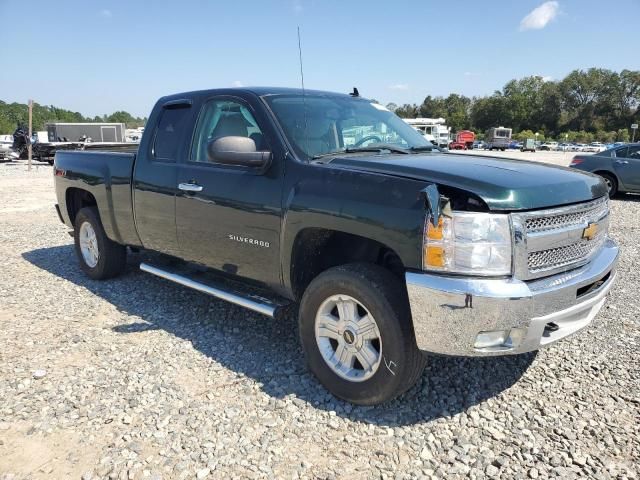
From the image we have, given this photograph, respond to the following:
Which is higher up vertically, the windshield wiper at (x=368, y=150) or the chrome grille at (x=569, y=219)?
the windshield wiper at (x=368, y=150)

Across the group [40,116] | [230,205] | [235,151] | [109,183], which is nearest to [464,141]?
[109,183]

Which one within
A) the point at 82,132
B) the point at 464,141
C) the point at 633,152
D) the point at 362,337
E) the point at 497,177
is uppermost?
the point at 464,141

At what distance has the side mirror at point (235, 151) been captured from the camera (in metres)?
3.18

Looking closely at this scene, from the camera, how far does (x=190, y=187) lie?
3846 mm

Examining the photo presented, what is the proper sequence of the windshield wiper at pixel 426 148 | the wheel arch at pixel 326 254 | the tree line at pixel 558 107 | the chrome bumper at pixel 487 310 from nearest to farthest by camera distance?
the chrome bumper at pixel 487 310 < the wheel arch at pixel 326 254 < the windshield wiper at pixel 426 148 < the tree line at pixel 558 107

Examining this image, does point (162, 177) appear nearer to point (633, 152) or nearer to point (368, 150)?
point (368, 150)

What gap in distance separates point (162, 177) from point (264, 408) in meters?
2.15

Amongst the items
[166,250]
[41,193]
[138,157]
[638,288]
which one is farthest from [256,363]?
[41,193]

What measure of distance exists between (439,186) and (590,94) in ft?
449

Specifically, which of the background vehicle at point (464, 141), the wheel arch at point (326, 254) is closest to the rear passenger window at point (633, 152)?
the wheel arch at point (326, 254)

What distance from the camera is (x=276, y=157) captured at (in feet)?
10.9

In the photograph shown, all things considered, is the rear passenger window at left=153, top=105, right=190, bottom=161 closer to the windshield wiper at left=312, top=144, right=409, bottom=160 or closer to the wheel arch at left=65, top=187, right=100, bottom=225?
the windshield wiper at left=312, top=144, right=409, bottom=160

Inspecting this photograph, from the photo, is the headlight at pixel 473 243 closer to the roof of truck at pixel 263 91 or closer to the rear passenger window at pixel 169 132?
the roof of truck at pixel 263 91

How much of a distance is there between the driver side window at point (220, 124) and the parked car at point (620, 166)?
11339 millimetres
